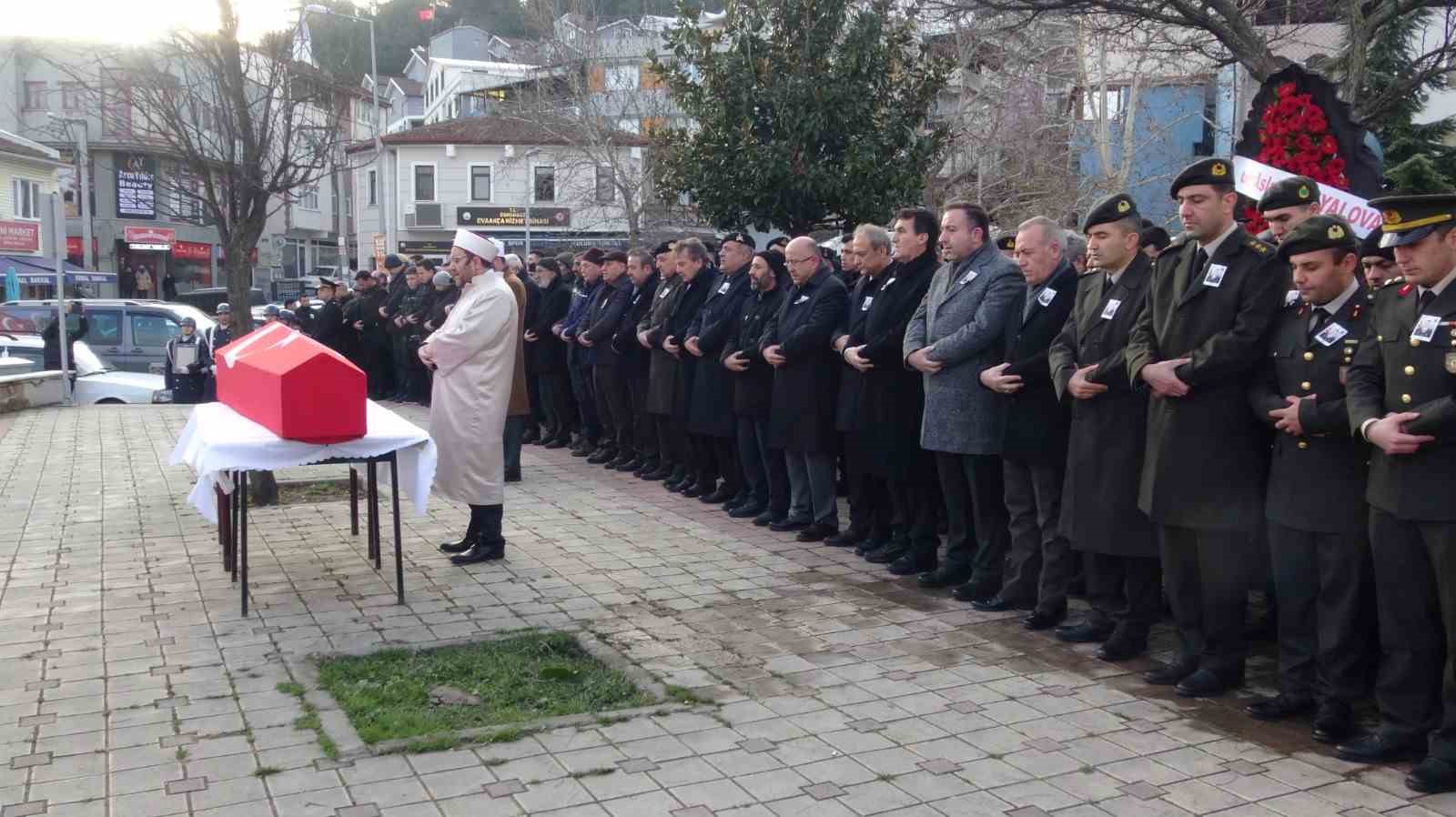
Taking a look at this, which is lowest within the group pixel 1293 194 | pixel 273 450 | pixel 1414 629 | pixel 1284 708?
pixel 1284 708

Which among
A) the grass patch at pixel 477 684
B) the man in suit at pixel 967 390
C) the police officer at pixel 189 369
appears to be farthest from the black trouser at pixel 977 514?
the police officer at pixel 189 369

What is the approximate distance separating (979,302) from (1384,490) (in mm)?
2874

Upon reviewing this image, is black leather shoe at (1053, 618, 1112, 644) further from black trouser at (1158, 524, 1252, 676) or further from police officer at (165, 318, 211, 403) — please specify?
police officer at (165, 318, 211, 403)

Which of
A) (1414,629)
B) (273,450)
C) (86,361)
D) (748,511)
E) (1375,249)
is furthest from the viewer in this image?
(86,361)

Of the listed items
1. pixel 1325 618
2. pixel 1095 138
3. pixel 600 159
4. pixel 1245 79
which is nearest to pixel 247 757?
pixel 1325 618

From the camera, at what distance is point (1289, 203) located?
5.59 m

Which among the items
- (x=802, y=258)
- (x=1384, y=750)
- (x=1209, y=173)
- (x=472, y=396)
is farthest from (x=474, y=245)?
(x=1384, y=750)

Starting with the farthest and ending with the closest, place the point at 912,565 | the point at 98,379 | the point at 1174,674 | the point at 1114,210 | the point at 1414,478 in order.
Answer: the point at 98,379 < the point at 912,565 < the point at 1114,210 < the point at 1174,674 < the point at 1414,478

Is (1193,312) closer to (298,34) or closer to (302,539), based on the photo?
(302,539)

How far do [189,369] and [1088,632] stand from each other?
1425cm

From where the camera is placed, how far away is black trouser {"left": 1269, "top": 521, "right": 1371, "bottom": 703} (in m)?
4.96

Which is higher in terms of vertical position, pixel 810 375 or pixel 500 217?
pixel 500 217

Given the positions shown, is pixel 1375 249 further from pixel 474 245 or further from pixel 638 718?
pixel 474 245

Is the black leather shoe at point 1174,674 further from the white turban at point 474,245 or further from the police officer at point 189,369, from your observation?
the police officer at point 189,369
